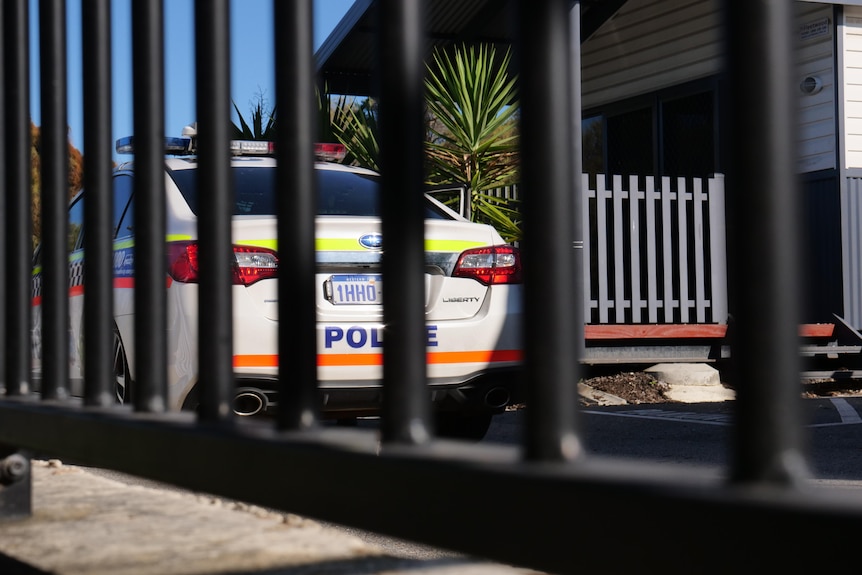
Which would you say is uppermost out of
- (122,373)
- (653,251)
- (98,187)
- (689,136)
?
(689,136)

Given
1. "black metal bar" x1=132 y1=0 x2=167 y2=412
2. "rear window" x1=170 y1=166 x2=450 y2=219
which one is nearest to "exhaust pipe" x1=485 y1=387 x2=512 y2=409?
"rear window" x1=170 y1=166 x2=450 y2=219

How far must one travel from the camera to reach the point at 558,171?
0.88m

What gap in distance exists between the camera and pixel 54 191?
174 centimetres

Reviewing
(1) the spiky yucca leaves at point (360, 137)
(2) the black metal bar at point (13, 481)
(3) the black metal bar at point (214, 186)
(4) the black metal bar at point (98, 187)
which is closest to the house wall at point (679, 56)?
(1) the spiky yucca leaves at point (360, 137)

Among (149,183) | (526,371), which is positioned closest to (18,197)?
(149,183)

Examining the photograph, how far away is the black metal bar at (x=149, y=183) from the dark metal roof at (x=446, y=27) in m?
11.3

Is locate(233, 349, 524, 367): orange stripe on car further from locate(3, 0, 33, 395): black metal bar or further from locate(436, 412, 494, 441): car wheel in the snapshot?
locate(3, 0, 33, 395): black metal bar

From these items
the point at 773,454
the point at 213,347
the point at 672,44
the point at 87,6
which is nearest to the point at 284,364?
the point at 213,347

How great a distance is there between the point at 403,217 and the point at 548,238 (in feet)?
0.69

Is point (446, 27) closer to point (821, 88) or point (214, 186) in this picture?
point (821, 88)

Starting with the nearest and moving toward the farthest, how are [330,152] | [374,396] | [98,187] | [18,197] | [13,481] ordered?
[98,187], [18,197], [13,481], [374,396], [330,152]

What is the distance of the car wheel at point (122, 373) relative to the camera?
479 centimetres

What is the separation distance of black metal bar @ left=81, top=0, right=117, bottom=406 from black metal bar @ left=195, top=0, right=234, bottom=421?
0.33m

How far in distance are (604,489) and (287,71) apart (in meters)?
0.58
